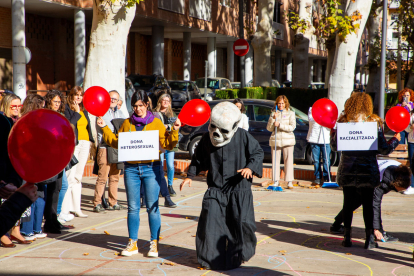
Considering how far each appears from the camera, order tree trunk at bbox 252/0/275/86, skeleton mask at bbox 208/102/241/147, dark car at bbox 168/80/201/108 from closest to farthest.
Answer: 1. skeleton mask at bbox 208/102/241/147
2. tree trunk at bbox 252/0/275/86
3. dark car at bbox 168/80/201/108

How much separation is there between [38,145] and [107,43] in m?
9.54

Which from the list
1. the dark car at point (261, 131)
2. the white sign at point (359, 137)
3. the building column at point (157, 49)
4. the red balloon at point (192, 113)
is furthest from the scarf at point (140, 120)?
the building column at point (157, 49)

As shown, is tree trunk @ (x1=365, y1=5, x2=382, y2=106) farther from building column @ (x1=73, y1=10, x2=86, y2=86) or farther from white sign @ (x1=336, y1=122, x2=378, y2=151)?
white sign @ (x1=336, y1=122, x2=378, y2=151)

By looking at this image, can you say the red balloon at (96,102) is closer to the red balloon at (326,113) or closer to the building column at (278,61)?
the red balloon at (326,113)

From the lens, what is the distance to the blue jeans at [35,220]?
6180mm

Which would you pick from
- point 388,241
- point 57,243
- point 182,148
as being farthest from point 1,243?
point 182,148

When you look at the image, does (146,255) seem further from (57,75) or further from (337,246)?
(57,75)

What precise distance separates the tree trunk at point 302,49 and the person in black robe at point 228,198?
18762mm

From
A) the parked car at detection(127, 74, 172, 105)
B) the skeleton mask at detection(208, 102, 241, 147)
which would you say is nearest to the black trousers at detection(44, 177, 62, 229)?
the skeleton mask at detection(208, 102, 241, 147)

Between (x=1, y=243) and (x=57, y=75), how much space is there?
2168cm

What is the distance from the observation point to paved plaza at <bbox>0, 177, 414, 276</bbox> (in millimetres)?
5145

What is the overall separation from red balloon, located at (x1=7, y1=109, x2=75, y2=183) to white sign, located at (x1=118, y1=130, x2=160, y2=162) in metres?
2.62

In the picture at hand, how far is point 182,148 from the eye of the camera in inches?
515

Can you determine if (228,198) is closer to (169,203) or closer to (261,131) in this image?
(169,203)
